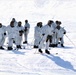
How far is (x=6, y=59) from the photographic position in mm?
18609

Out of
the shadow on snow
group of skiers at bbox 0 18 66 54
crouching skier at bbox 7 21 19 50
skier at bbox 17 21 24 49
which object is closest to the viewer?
the shadow on snow

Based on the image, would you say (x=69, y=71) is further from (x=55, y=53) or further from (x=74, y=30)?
(x=74, y=30)

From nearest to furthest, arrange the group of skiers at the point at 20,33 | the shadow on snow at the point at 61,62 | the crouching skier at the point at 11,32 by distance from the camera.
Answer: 1. the shadow on snow at the point at 61,62
2. the group of skiers at the point at 20,33
3. the crouching skier at the point at 11,32

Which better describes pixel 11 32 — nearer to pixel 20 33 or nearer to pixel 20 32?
pixel 20 32

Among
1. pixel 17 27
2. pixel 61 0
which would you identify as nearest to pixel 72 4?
pixel 61 0

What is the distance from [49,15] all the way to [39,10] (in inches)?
138

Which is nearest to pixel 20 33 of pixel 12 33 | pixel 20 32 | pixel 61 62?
pixel 20 32

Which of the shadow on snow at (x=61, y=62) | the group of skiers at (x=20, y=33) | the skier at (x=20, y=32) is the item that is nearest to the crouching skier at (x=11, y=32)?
the group of skiers at (x=20, y=33)

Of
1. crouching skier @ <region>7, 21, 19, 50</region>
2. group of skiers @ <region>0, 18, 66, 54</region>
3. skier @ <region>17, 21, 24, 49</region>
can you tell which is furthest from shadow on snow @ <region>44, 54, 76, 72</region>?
skier @ <region>17, 21, 24, 49</region>

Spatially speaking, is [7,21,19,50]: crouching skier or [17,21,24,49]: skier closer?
[7,21,19,50]: crouching skier

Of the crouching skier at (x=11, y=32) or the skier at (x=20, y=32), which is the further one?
the skier at (x=20, y=32)

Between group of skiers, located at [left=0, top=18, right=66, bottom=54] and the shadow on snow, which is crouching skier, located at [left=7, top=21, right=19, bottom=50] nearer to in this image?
group of skiers, located at [left=0, top=18, right=66, bottom=54]

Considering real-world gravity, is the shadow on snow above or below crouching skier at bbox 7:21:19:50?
below

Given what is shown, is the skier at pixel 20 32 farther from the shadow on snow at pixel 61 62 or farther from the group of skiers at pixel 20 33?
the shadow on snow at pixel 61 62
